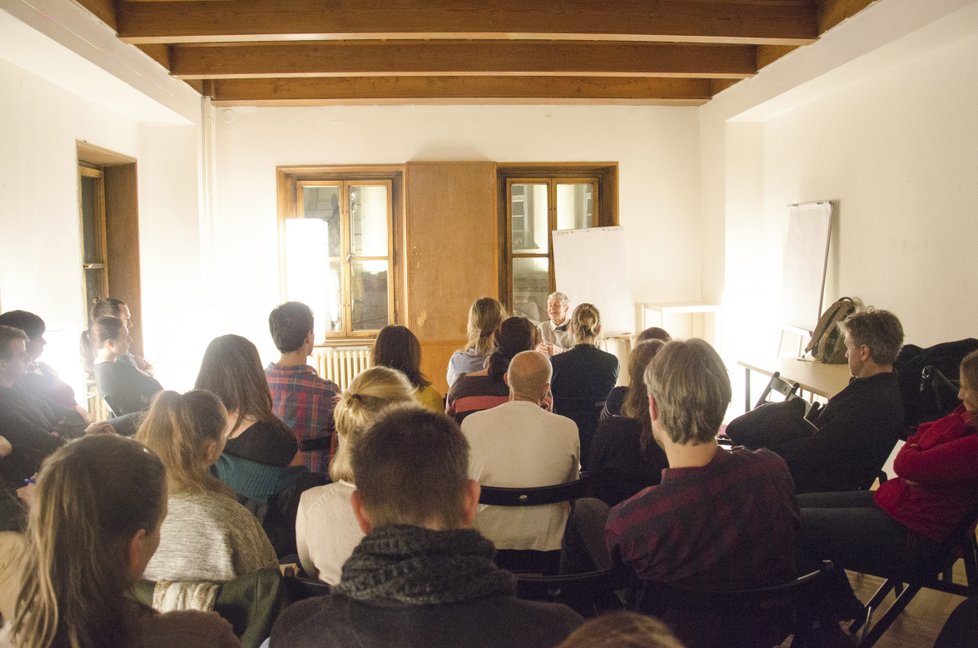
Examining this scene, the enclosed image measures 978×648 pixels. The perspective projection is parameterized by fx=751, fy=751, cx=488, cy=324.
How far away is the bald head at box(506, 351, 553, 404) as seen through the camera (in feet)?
9.23

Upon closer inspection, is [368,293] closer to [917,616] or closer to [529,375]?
[529,375]

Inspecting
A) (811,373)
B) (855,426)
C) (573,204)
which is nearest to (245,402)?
(855,426)

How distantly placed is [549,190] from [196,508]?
6.00 m

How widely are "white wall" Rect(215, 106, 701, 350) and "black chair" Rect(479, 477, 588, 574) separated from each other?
515 cm

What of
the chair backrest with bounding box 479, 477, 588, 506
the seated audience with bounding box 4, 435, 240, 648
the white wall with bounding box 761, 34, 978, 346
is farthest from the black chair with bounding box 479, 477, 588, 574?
the white wall with bounding box 761, 34, 978, 346

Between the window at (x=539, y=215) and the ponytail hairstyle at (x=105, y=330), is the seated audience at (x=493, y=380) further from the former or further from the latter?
the window at (x=539, y=215)

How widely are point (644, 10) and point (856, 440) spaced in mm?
3195

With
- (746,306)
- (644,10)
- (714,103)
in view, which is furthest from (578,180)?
(644,10)

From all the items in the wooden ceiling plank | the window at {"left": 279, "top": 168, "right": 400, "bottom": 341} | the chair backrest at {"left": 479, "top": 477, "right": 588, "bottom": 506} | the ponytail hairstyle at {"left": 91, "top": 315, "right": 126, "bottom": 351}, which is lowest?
the chair backrest at {"left": 479, "top": 477, "right": 588, "bottom": 506}

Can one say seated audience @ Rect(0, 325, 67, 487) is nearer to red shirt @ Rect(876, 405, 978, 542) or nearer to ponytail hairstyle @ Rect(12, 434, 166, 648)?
ponytail hairstyle @ Rect(12, 434, 166, 648)

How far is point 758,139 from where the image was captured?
678 centimetres

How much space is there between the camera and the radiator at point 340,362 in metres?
7.04

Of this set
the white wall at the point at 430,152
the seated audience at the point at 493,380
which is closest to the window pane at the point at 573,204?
the white wall at the point at 430,152

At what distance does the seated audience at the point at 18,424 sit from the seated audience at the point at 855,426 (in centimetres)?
277
